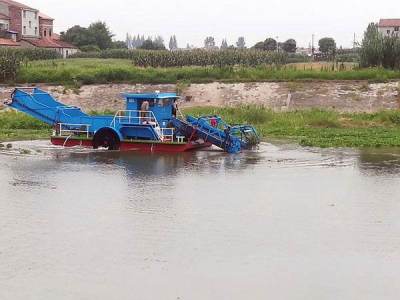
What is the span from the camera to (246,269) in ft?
36.4

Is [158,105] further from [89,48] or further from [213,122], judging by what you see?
[89,48]

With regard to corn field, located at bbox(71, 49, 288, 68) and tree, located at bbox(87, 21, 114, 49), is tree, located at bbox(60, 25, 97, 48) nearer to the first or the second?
tree, located at bbox(87, 21, 114, 49)

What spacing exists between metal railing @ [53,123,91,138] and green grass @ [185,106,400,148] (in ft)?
24.4

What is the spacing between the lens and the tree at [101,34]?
96.8 metres

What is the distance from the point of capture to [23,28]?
84312mm

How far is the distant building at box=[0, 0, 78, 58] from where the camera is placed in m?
80.8

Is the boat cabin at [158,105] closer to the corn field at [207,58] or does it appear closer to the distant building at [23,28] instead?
the corn field at [207,58]

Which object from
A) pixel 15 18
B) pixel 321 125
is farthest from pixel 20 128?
pixel 15 18

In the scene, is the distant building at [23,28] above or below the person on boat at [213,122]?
above

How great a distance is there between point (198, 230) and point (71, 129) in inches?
530

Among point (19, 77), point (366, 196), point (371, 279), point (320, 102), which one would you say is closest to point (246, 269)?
point (371, 279)

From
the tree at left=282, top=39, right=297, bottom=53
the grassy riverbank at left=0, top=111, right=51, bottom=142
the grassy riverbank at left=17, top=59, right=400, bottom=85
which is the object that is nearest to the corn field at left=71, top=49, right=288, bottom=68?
the grassy riverbank at left=17, top=59, right=400, bottom=85

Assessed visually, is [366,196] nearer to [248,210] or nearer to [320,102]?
Answer: [248,210]

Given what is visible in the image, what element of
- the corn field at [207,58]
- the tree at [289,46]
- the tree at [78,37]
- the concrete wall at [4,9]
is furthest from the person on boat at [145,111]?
the tree at [289,46]
